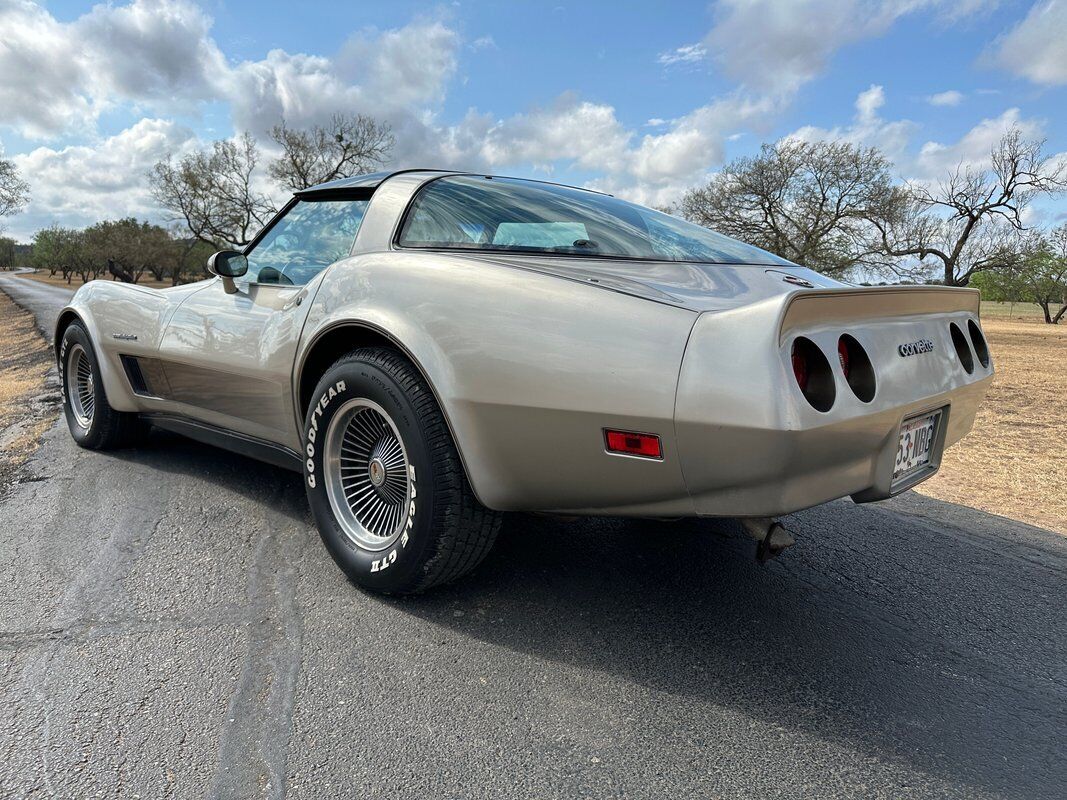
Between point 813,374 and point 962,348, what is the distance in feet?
3.35

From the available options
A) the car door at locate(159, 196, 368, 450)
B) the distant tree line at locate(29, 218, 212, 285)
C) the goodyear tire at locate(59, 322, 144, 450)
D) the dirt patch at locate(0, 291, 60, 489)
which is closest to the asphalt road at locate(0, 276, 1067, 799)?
the car door at locate(159, 196, 368, 450)

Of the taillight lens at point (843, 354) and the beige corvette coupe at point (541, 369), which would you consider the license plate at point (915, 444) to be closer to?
the beige corvette coupe at point (541, 369)

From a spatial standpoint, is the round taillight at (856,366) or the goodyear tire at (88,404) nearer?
the round taillight at (856,366)

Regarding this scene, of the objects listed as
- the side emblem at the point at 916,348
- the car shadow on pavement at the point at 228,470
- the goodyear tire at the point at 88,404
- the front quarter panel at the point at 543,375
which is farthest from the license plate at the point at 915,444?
the goodyear tire at the point at 88,404

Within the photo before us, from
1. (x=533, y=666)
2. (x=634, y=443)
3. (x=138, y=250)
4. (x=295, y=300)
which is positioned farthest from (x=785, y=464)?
(x=138, y=250)

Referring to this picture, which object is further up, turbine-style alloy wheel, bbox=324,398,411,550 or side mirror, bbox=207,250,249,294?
side mirror, bbox=207,250,249,294

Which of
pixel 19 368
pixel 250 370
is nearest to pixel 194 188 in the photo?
pixel 19 368

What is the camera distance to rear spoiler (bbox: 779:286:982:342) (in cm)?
171

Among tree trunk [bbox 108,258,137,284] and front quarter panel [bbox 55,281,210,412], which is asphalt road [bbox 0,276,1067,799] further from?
tree trunk [bbox 108,258,137,284]

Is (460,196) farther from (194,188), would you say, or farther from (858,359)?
(194,188)

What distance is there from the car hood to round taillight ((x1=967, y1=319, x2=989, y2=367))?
0.61 m

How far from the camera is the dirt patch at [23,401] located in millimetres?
4293

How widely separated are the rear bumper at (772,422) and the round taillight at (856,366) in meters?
0.02

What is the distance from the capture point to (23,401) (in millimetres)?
6047
